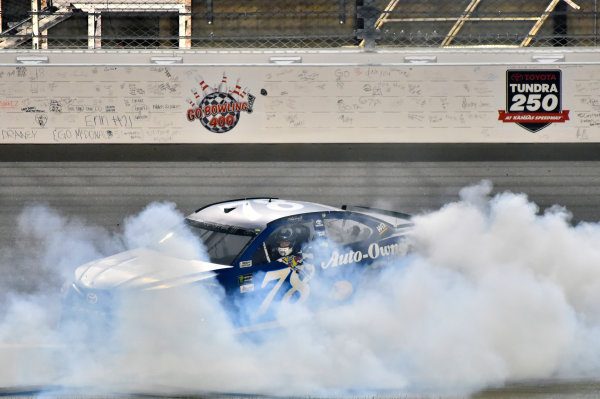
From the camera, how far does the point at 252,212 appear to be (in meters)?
8.41

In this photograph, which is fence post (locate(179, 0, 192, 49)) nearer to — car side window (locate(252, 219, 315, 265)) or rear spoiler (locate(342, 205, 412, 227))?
rear spoiler (locate(342, 205, 412, 227))

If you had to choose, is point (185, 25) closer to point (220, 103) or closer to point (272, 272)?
point (220, 103)

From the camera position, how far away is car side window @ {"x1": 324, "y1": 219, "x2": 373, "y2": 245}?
8.02 m

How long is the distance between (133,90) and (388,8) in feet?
14.1

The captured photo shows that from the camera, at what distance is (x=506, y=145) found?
420 inches

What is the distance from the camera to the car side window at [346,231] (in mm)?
8023

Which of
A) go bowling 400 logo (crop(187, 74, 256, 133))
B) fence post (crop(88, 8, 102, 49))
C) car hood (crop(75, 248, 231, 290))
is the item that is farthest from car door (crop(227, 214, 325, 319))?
fence post (crop(88, 8, 102, 49))

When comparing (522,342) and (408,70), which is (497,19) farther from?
(522,342)

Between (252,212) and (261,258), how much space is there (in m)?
0.85

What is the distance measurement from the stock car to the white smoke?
0.13 meters

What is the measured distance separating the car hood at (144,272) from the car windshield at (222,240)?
0.55 ft

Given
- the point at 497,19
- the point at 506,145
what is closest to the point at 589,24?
the point at 497,19

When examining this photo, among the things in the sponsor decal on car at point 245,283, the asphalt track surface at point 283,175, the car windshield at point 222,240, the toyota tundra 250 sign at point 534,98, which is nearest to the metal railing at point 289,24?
the toyota tundra 250 sign at point 534,98

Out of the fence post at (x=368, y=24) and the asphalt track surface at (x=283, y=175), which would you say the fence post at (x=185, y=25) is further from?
the fence post at (x=368, y=24)
